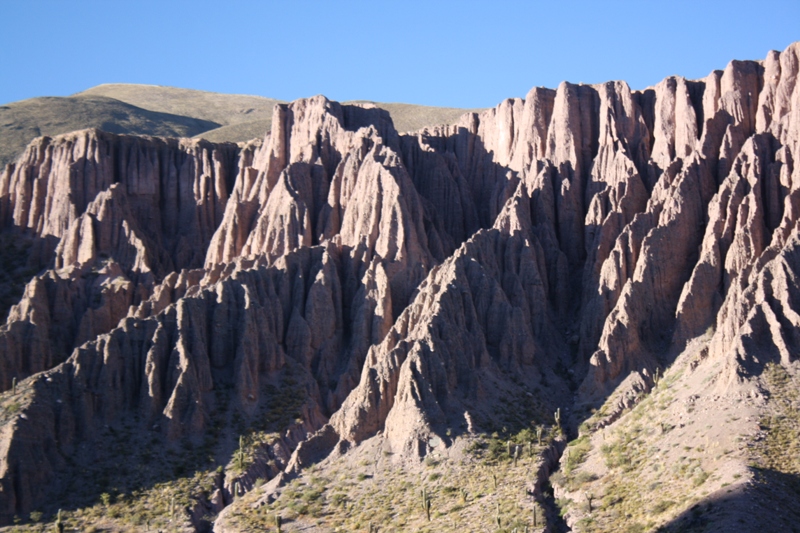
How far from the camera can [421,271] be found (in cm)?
10450

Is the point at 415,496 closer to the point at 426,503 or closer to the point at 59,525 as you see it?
the point at 426,503

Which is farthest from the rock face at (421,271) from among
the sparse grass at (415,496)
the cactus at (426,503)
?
the cactus at (426,503)

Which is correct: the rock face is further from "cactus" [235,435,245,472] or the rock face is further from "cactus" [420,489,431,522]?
"cactus" [420,489,431,522]

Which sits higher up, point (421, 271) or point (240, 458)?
point (421, 271)

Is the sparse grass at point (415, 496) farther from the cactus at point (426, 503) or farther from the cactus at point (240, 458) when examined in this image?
the cactus at point (240, 458)

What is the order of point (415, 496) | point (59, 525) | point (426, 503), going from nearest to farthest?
point (426, 503) → point (415, 496) → point (59, 525)

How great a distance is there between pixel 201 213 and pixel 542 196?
3835cm

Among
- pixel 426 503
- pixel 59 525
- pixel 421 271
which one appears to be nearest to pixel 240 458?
pixel 59 525

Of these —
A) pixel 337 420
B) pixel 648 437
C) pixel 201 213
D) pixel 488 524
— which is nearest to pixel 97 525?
pixel 337 420

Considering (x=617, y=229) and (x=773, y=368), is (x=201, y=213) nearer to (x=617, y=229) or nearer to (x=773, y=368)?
(x=617, y=229)

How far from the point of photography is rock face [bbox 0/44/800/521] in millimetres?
87500

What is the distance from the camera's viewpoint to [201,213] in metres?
131

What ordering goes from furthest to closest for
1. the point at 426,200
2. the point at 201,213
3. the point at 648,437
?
the point at 201,213 → the point at 426,200 → the point at 648,437

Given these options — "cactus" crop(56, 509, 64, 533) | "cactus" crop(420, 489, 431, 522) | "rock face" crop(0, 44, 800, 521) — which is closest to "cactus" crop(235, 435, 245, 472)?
"rock face" crop(0, 44, 800, 521)
